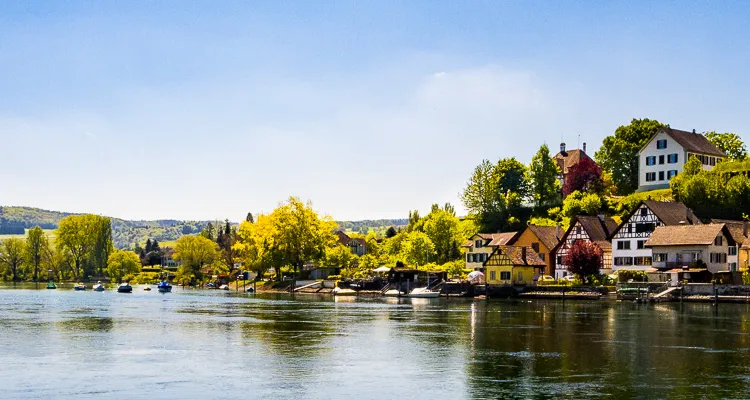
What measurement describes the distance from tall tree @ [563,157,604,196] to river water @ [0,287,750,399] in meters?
59.9

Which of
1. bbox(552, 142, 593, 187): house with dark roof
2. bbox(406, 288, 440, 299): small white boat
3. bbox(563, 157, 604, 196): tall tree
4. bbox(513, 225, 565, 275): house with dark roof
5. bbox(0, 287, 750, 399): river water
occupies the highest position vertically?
bbox(552, 142, 593, 187): house with dark roof

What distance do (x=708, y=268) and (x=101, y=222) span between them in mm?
144392

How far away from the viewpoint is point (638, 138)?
448ft

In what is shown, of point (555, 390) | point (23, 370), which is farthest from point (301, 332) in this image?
point (555, 390)

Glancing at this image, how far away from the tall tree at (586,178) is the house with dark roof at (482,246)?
14.7m

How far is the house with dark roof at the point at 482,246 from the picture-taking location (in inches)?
4855

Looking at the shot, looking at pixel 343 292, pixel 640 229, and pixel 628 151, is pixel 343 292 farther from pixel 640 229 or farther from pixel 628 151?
pixel 628 151

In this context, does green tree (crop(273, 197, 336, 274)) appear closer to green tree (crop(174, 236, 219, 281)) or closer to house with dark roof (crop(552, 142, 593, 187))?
house with dark roof (crop(552, 142, 593, 187))

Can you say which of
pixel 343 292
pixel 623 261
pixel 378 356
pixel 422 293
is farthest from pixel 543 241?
pixel 378 356

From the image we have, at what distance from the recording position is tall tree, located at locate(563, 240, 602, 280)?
105 m

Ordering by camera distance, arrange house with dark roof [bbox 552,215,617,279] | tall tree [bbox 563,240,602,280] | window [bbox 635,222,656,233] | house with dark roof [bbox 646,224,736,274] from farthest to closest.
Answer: house with dark roof [bbox 552,215,617,279]
tall tree [bbox 563,240,602,280]
window [bbox 635,222,656,233]
house with dark roof [bbox 646,224,736,274]

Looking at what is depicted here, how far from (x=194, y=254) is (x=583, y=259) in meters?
109

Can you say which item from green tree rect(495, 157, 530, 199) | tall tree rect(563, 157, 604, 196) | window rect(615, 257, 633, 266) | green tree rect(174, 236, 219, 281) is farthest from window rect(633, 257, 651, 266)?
green tree rect(174, 236, 219, 281)

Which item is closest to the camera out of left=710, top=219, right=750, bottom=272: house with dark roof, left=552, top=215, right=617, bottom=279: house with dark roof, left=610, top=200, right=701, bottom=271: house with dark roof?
left=710, top=219, right=750, bottom=272: house with dark roof
